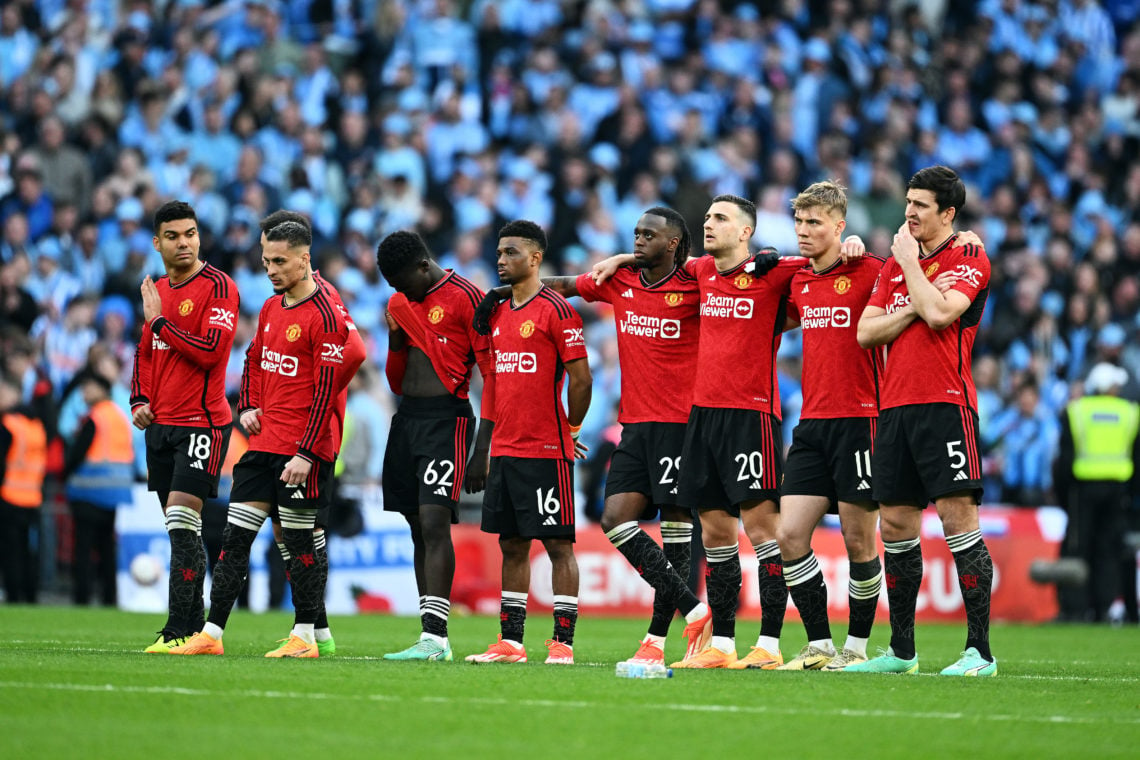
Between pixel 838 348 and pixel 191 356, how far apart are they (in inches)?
161

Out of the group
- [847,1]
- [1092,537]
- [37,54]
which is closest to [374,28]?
[37,54]

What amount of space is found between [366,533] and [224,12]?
9.69m

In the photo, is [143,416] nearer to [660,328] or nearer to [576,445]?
[576,445]

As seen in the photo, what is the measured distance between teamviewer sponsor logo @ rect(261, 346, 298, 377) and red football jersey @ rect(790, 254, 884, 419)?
3.17 m

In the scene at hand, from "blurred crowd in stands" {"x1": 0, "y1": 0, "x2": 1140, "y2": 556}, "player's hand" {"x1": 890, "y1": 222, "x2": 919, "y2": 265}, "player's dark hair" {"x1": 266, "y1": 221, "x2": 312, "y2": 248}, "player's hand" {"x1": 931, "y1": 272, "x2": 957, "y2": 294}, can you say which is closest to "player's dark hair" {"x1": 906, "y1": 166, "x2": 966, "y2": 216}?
"player's hand" {"x1": 890, "y1": 222, "x2": 919, "y2": 265}

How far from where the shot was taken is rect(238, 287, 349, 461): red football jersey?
10727mm

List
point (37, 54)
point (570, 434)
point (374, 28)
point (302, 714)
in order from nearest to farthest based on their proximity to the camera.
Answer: point (302, 714) < point (570, 434) < point (37, 54) < point (374, 28)

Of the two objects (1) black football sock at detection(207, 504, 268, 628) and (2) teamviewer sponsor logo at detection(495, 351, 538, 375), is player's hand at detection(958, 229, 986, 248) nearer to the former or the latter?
(2) teamviewer sponsor logo at detection(495, 351, 538, 375)

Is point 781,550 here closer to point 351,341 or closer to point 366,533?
point 351,341

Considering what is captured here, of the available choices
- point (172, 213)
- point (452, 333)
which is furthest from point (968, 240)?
point (172, 213)

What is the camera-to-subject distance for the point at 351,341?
10.8 meters

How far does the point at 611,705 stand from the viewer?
312 inches

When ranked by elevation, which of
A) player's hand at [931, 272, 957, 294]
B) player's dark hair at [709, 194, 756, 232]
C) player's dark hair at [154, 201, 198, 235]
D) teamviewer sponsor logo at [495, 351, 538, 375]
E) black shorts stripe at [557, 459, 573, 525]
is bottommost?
black shorts stripe at [557, 459, 573, 525]

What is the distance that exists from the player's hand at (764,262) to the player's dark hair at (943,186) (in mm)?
919
